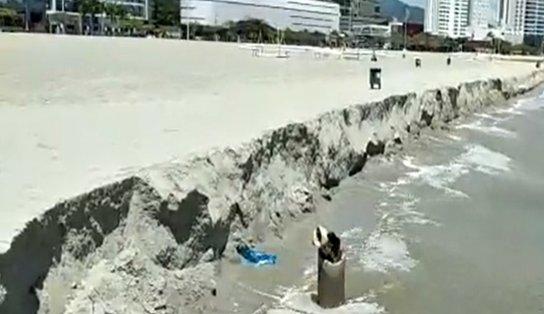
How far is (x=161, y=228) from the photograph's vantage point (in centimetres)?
660

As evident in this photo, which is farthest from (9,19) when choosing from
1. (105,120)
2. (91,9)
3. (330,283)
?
(330,283)

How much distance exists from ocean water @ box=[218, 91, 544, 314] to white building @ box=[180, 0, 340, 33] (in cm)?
9213

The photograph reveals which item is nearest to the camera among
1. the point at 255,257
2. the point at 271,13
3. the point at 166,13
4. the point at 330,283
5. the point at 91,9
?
the point at 330,283

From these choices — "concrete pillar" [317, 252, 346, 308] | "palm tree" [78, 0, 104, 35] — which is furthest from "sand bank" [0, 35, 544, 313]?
"palm tree" [78, 0, 104, 35]

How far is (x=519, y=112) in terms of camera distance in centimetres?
3466

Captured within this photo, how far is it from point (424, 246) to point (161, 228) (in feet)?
12.1

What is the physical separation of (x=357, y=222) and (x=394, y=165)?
5.00 m

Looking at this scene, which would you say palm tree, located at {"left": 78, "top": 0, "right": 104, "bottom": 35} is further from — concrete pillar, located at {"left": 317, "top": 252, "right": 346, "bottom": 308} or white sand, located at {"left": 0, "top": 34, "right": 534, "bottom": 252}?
concrete pillar, located at {"left": 317, "top": 252, "right": 346, "bottom": 308}

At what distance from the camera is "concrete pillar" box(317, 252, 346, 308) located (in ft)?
22.4

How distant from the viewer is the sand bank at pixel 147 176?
17.3 feet

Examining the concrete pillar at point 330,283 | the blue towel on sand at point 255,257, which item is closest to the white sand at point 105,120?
the blue towel on sand at point 255,257

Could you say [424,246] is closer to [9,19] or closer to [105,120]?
[105,120]

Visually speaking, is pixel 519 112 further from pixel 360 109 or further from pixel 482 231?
pixel 482 231

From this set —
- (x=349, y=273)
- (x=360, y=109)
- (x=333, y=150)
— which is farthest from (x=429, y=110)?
(x=349, y=273)
